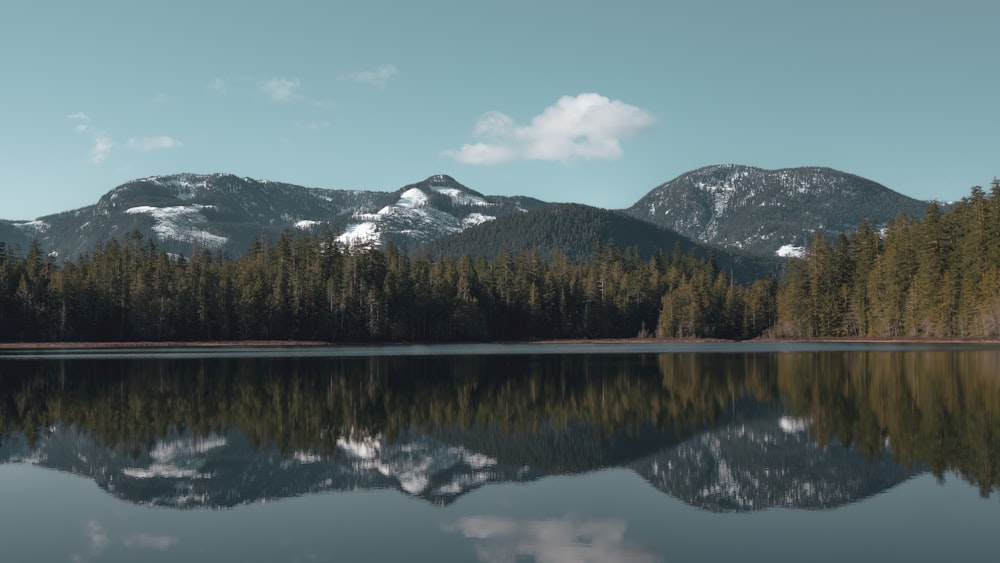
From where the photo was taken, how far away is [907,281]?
13925 cm

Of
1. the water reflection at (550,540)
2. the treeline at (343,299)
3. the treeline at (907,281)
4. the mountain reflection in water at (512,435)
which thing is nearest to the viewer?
the water reflection at (550,540)

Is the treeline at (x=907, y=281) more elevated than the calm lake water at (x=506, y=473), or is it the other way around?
the treeline at (x=907, y=281)

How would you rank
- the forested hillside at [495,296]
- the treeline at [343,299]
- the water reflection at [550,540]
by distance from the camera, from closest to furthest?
the water reflection at [550,540] < the forested hillside at [495,296] < the treeline at [343,299]

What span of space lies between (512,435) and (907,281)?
123 m

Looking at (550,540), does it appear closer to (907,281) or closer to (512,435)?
(512,435)

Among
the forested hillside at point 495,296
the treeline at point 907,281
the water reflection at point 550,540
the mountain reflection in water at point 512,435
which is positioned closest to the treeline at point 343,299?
the forested hillside at point 495,296

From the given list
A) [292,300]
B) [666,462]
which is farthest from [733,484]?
[292,300]

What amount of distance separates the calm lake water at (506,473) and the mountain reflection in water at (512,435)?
156mm

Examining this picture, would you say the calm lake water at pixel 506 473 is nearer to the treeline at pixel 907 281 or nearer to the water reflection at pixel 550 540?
the water reflection at pixel 550 540

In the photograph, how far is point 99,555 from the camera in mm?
18172

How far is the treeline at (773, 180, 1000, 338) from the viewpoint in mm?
120744

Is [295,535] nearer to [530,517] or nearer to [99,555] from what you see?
[99,555]

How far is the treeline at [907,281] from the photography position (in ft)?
396

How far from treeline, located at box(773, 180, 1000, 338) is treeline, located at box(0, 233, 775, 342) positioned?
1859 cm
